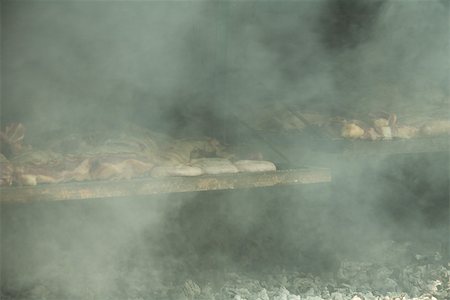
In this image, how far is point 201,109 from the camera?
452 cm

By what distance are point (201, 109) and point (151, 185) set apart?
1.36 metres

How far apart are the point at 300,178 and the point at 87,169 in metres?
1.16

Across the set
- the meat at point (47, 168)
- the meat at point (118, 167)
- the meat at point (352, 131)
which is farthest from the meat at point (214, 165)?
the meat at point (352, 131)

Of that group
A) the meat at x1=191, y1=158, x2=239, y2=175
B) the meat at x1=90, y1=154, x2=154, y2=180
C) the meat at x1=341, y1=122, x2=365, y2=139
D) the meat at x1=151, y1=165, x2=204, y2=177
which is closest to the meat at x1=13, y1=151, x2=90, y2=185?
the meat at x1=90, y1=154, x2=154, y2=180

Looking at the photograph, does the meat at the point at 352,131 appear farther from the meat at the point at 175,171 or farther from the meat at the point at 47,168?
the meat at the point at 47,168

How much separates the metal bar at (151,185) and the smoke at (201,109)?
297 millimetres

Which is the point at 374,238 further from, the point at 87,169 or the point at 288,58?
the point at 87,169

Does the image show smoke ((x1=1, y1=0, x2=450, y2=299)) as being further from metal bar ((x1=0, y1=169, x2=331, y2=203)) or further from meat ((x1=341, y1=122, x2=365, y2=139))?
metal bar ((x1=0, y1=169, x2=331, y2=203))

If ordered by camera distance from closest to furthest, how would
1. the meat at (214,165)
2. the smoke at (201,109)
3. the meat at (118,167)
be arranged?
A: the meat at (118,167) < the meat at (214,165) < the smoke at (201,109)

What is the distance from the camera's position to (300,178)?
3.58 m

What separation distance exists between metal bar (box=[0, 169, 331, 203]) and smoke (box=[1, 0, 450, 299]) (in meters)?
0.30

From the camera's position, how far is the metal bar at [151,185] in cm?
306

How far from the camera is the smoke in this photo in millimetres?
4203

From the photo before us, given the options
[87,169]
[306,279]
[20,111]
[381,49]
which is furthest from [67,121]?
[381,49]
